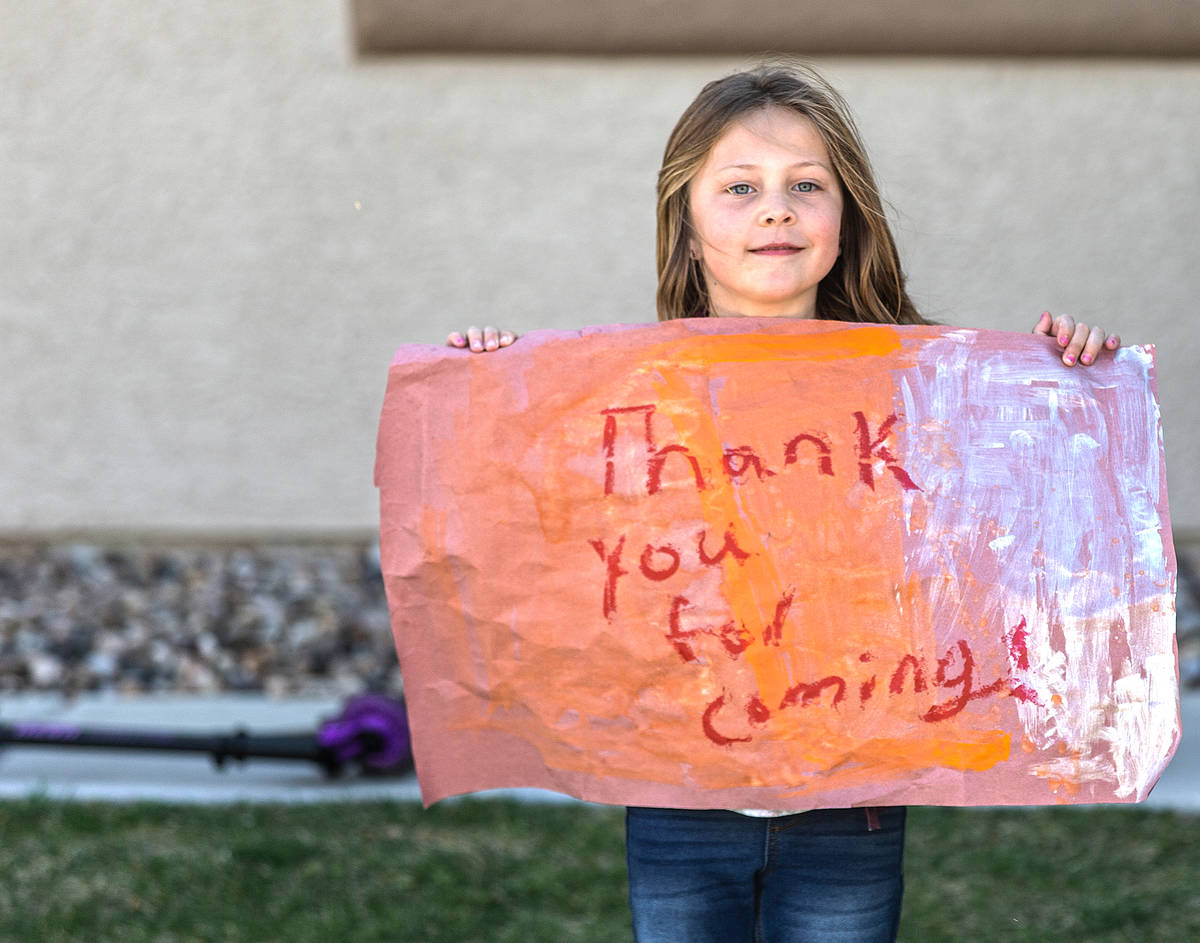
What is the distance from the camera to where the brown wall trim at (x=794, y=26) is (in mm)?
4254

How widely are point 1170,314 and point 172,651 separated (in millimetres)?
3470

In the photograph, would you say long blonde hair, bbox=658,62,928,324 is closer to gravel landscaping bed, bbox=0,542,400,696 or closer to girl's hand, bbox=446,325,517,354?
girl's hand, bbox=446,325,517,354

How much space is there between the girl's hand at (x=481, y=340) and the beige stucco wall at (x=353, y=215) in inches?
116

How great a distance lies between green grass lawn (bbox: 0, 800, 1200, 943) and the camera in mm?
2484

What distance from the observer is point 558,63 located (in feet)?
14.6

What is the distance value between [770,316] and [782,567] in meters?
0.32

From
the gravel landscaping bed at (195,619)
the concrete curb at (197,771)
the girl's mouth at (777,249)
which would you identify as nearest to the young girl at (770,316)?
the girl's mouth at (777,249)

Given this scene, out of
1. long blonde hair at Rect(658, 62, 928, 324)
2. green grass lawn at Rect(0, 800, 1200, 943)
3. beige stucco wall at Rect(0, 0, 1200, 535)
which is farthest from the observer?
beige stucco wall at Rect(0, 0, 1200, 535)

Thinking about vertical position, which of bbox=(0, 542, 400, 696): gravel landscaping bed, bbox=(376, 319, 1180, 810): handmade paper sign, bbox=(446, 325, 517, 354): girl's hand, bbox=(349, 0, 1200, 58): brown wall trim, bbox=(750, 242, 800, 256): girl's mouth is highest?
bbox=(349, 0, 1200, 58): brown wall trim

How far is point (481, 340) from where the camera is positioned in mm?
1683

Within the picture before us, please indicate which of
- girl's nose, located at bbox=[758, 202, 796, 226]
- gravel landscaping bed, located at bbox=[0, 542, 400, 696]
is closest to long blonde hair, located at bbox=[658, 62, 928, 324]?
girl's nose, located at bbox=[758, 202, 796, 226]

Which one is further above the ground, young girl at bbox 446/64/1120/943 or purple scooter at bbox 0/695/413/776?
young girl at bbox 446/64/1120/943

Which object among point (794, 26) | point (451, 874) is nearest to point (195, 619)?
point (451, 874)

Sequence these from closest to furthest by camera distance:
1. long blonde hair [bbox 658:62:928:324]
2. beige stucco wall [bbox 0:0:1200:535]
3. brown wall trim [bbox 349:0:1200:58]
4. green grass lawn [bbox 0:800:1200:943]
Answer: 1. long blonde hair [bbox 658:62:928:324]
2. green grass lawn [bbox 0:800:1200:943]
3. brown wall trim [bbox 349:0:1200:58]
4. beige stucco wall [bbox 0:0:1200:535]
